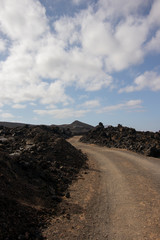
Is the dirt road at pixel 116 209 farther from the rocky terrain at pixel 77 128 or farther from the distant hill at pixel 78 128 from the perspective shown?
the distant hill at pixel 78 128

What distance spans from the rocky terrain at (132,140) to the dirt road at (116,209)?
1243 cm

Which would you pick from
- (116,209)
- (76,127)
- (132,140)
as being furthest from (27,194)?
(76,127)

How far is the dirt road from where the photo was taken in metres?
6.43

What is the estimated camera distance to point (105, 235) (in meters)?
6.32

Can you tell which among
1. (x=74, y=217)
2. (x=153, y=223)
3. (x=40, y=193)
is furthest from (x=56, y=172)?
(x=153, y=223)

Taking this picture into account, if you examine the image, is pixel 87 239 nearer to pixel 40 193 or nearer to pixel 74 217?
pixel 74 217

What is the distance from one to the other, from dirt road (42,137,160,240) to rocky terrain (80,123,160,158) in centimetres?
1243

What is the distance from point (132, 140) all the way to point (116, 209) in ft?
82.3

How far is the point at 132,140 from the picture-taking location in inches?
1257

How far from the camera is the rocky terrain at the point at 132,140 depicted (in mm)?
25219

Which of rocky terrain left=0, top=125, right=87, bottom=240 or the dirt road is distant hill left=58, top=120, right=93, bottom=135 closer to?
rocky terrain left=0, top=125, right=87, bottom=240

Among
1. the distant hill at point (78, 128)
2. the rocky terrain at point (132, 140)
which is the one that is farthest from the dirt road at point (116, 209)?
the distant hill at point (78, 128)

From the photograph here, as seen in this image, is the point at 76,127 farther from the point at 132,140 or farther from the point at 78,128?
the point at 132,140

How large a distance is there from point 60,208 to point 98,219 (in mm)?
2093
